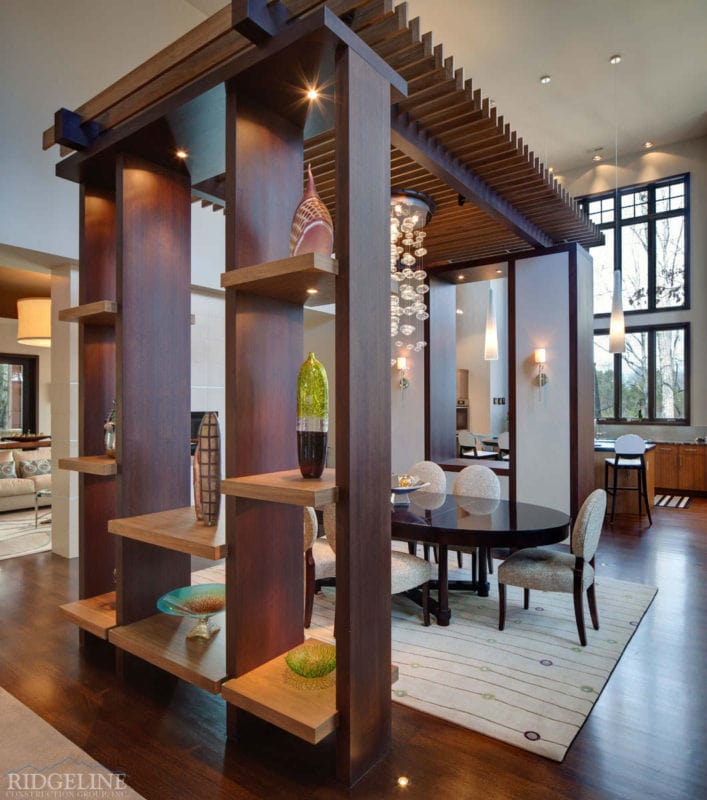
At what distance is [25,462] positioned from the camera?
696 centimetres

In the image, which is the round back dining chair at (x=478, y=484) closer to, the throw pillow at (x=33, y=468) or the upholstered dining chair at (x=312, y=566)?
the upholstered dining chair at (x=312, y=566)

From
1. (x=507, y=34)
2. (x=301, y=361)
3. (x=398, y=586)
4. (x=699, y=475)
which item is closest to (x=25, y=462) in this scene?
(x=398, y=586)

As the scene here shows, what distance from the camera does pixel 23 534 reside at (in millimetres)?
5609

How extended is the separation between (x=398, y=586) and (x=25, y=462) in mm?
6032

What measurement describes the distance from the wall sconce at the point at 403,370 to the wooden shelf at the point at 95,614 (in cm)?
437

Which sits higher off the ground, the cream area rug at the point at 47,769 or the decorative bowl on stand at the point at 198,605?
the decorative bowl on stand at the point at 198,605

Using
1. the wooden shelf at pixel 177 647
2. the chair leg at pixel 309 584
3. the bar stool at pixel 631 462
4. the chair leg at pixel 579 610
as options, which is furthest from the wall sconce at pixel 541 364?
the wooden shelf at pixel 177 647

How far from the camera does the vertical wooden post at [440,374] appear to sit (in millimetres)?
6277

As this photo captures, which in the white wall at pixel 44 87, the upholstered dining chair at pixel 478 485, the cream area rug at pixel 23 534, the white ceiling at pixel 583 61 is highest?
the white ceiling at pixel 583 61

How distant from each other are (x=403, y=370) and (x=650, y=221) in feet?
21.0

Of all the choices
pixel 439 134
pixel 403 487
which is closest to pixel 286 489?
pixel 403 487

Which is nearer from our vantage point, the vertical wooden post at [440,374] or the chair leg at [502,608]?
the chair leg at [502,608]

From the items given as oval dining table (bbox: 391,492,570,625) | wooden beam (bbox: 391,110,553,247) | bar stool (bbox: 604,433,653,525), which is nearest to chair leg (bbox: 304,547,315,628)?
oval dining table (bbox: 391,492,570,625)

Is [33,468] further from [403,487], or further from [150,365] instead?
[150,365]
